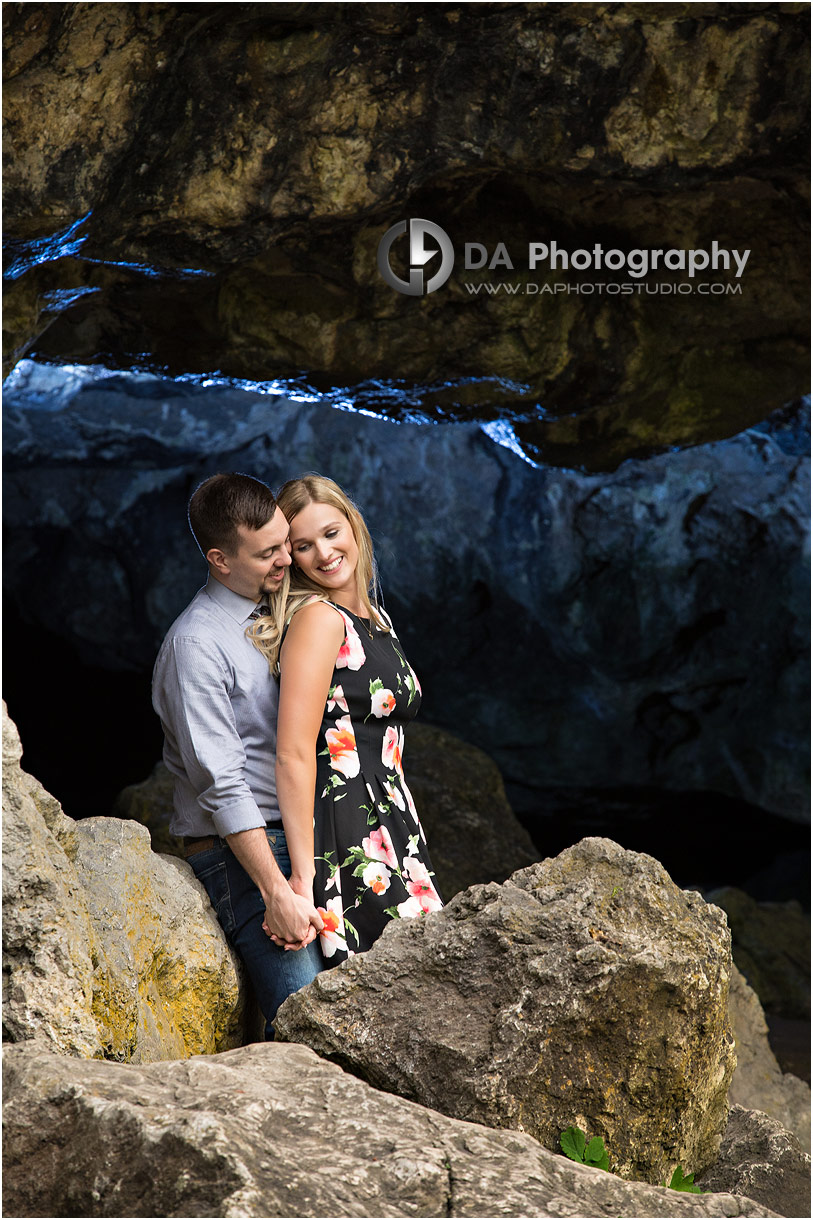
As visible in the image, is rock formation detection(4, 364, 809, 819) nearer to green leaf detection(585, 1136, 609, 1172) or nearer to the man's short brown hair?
the man's short brown hair

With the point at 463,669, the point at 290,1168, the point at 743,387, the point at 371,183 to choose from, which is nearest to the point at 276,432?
the point at 463,669

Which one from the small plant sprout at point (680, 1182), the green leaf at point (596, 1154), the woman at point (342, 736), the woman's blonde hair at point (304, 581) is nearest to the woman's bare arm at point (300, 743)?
the woman at point (342, 736)

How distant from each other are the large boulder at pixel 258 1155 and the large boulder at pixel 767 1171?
2.00 ft

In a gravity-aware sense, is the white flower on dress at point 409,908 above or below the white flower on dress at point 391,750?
below

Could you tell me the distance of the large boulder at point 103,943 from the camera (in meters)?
1.83

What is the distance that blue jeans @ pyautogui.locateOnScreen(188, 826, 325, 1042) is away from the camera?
2.31 m

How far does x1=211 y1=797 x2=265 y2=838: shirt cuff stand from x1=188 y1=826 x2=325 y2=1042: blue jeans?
5.1 inches

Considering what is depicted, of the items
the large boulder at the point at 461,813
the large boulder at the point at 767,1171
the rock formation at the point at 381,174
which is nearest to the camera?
the large boulder at the point at 767,1171

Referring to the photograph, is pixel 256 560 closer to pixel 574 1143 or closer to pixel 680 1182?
pixel 574 1143

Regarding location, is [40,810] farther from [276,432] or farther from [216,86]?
[276,432]

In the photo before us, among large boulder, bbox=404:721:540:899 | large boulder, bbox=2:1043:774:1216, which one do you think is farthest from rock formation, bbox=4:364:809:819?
large boulder, bbox=2:1043:774:1216

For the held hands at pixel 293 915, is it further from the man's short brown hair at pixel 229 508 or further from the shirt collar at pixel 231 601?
the man's short brown hair at pixel 229 508

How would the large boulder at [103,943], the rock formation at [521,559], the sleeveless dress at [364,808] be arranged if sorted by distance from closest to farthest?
the large boulder at [103,943]
the sleeveless dress at [364,808]
the rock formation at [521,559]

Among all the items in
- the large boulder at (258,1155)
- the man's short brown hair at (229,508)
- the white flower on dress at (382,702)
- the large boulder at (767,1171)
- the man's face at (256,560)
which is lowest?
the large boulder at (767,1171)
